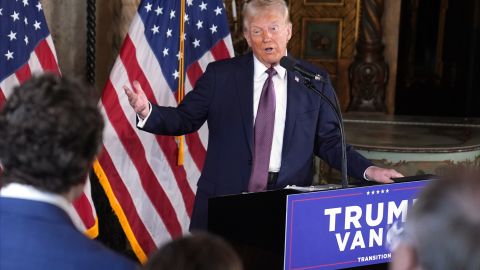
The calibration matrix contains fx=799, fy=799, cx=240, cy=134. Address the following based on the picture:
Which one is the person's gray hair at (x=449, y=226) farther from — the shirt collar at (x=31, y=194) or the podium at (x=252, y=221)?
the podium at (x=252, y=221)

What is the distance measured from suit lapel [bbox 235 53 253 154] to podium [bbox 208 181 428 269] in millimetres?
596

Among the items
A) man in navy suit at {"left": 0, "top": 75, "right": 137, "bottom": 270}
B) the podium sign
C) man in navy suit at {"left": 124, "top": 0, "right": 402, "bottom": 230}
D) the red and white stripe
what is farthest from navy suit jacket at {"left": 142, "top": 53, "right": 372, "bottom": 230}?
man in navy suit at {"left": 0, "top": 75, "right": 137, "bottom": 270}

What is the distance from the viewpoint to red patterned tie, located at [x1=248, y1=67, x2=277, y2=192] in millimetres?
2938

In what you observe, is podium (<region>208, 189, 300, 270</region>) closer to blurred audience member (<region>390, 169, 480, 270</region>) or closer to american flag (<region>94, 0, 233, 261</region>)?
blurred audience member (<region>390, 169, 480, 270</region>)

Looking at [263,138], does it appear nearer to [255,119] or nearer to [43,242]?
[255,119]

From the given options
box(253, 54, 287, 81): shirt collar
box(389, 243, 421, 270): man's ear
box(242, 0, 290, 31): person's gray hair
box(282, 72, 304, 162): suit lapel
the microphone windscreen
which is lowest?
box(282, 72, 304, 162): suit lapel


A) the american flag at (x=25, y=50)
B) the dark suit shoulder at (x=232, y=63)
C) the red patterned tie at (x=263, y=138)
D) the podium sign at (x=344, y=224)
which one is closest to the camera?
the podium sign at (x=344, y=224)

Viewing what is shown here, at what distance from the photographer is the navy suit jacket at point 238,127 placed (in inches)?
116

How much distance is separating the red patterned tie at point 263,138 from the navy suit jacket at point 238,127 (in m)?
0.03

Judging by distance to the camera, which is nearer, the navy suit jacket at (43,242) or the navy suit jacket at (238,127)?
the navy suit jacket at (43,242)

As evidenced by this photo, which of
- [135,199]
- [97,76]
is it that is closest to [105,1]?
[97,76]

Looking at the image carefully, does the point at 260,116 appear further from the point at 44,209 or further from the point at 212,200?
the point at 44,209

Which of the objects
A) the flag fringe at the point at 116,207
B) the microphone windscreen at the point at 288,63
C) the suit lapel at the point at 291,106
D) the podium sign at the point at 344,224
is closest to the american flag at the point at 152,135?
the flag fringe at the point at 116,207

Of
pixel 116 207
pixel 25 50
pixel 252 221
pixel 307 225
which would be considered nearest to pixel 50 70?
pixel 25 50
